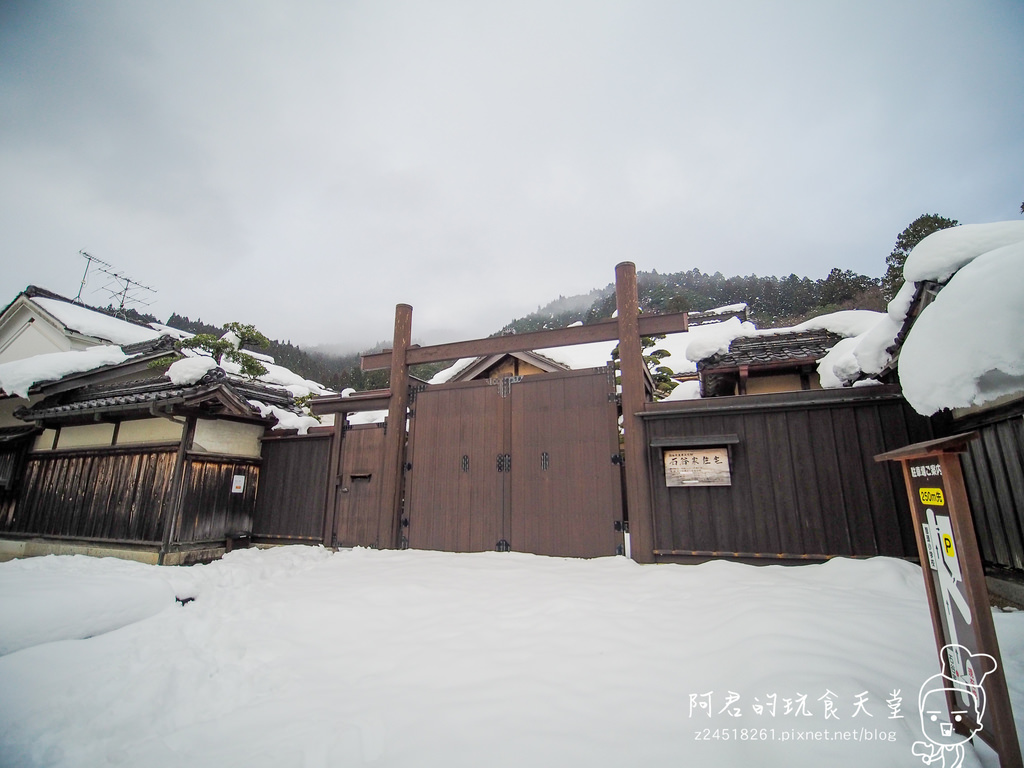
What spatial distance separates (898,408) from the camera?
512 cm

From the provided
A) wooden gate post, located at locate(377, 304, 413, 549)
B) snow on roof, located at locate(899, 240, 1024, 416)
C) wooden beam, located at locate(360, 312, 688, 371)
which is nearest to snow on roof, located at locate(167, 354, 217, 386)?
wooden beam, located at locate(360, 312, 688, 371)

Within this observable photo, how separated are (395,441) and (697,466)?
4891 mm

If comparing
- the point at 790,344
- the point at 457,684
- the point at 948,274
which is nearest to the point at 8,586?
the point at 457,684

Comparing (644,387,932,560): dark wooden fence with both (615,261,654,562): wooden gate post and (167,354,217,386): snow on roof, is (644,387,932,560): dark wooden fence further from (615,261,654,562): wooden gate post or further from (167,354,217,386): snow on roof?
(167,354,217,386): snow on roof

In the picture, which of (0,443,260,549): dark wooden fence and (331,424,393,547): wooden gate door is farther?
(0,443,260,549): dark wooden fence

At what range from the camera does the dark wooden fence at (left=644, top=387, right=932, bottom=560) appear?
16.5 feet

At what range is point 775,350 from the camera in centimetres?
1002

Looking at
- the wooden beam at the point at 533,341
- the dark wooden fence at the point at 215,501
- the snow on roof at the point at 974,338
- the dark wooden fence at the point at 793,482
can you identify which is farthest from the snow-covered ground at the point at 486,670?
the dark wooden fence at the point at 215,501

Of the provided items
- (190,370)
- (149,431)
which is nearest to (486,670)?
(190,370)

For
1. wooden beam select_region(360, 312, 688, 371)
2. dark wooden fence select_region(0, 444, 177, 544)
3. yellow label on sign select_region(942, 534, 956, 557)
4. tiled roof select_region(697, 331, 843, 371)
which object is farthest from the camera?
tiled roof select_region(697, 331, 843, 371)

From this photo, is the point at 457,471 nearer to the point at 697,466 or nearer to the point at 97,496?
the point at 697,466

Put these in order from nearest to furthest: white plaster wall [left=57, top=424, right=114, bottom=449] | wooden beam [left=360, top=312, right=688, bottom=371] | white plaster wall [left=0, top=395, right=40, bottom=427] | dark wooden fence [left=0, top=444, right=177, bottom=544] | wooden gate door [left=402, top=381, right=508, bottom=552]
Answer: wooden beam [left=360, top=312, right=688, bottom=371] → wooden gate door [left=402, top=381, right=508, bottom=552] → dark wooden fence [left=0, top=444, right=177, bottom=544] → white plaster wall [left=57, top=424, right=114, bottom=449] → white plaster wall [left=0, top=395, right=40, bottom=427]

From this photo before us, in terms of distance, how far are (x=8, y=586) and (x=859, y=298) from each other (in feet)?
134

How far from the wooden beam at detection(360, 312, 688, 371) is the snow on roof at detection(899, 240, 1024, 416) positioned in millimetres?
3254
